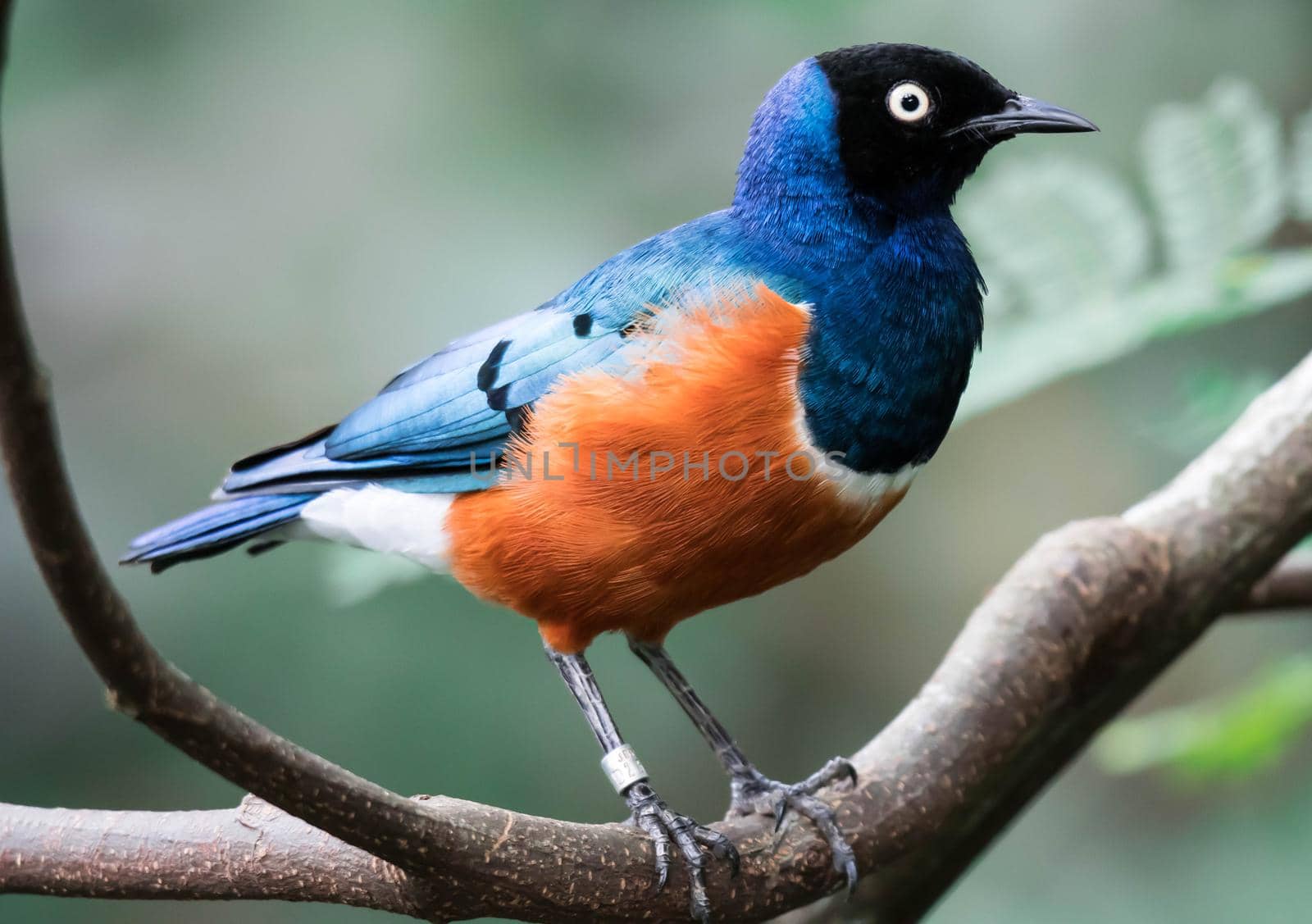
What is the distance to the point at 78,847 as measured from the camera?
7.14 ft

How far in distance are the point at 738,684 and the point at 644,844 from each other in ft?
10.2

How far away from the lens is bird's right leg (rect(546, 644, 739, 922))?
7.57 feet

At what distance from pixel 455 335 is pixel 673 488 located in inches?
99.2

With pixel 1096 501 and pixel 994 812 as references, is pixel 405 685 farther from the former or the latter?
pixel 1096 501

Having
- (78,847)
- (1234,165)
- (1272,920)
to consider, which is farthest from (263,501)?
(1272,920)

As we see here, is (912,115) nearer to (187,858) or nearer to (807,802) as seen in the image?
(807,802)

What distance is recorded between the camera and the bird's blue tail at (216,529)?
9.39 feet

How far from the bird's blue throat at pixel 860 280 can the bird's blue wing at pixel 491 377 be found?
13 cm

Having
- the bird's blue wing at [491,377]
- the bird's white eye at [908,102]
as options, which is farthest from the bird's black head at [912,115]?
the bird's blue wing at [491,377]

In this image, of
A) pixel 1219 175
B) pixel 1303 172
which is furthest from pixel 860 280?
pixel 1303 172

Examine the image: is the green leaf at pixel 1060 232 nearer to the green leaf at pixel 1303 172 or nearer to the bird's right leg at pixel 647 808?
the green leaf at pixel 1303 172

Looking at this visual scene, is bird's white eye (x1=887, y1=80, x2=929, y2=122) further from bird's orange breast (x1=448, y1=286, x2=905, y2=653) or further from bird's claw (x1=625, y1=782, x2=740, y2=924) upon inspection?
bird's claw (x1=625, y1=782, x2=740, y2=924)

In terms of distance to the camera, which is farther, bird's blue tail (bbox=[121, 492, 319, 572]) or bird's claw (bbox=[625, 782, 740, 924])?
bird's blue tail (bbox=[121, 492, 319, 572])
